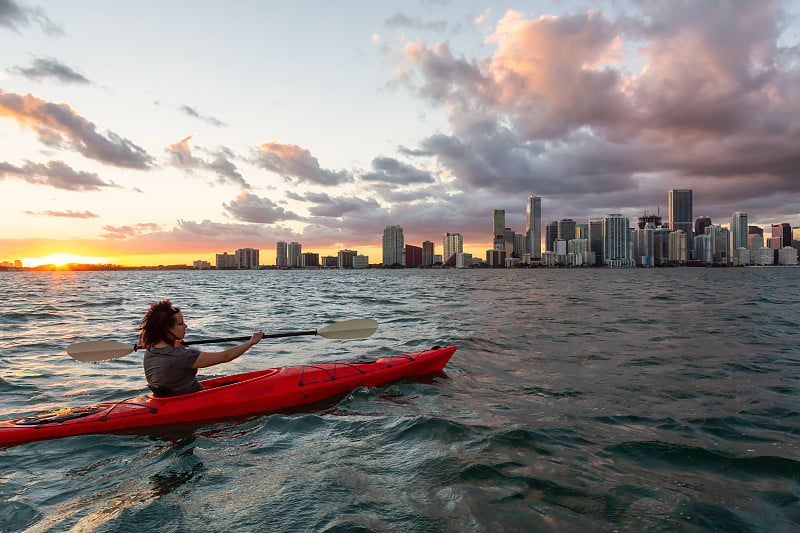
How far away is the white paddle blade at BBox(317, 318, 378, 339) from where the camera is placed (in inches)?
322

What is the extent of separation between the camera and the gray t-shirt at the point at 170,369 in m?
5.82

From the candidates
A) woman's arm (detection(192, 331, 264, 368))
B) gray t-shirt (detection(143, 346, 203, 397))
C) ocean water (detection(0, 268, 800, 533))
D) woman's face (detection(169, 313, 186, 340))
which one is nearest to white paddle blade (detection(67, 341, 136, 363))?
ocean water (detection(0, 268, 800, 533))

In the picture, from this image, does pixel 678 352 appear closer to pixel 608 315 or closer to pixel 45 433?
pixel 608 315

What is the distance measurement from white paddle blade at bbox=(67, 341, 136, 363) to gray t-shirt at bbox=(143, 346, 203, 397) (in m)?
1.25

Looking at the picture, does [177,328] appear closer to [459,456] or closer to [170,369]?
[170,369]

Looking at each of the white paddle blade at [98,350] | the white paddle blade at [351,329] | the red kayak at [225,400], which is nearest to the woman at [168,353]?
the red kayak at [225,400]

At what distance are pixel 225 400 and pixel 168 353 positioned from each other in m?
1.14

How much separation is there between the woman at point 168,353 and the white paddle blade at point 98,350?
1.34 m

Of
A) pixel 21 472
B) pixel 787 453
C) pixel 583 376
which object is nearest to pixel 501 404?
pixel 583 376

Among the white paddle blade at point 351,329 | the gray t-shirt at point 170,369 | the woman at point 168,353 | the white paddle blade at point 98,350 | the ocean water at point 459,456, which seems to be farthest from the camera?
the white paddle blade at point 351,329

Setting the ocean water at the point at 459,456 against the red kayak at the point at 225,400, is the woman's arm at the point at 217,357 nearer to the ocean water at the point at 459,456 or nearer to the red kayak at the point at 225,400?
the red kayak at the point at 225,400

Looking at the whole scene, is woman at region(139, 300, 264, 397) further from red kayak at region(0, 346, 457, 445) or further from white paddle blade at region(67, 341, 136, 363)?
white paddle blade at region(67, 341, 136, 363)

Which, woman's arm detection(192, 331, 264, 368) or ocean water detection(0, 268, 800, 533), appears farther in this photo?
woman's arm detection(192, 331, 264, 368)

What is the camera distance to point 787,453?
4.85m
